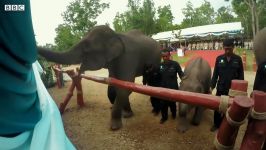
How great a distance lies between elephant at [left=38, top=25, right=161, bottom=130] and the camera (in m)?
5.79

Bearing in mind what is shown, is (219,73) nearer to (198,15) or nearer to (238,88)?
(238,88)

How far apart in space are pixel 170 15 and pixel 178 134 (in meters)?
37.4

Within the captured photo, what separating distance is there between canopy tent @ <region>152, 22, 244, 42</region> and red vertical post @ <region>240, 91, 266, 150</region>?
30435mm

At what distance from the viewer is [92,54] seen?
5.87 m

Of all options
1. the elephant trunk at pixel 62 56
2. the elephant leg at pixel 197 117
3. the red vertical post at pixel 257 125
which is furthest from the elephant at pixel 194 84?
the red vertical post at pixel 257 125

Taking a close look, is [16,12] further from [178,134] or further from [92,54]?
[178,134]

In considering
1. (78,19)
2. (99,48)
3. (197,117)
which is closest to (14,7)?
(99,48)

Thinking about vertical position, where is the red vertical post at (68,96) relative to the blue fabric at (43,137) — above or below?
below

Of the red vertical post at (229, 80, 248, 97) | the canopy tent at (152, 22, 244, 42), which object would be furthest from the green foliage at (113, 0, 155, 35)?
the red vertical post at (229, 80, 248, 97)

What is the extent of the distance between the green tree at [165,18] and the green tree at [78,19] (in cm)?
1358

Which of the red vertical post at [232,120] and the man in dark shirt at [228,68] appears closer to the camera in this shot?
the red vertical post at [232,120]

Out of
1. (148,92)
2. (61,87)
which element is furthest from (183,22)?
(148,92)

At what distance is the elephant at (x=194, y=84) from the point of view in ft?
19.2

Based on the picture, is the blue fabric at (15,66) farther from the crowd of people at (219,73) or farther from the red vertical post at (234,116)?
the crowd of people at (219,73)
